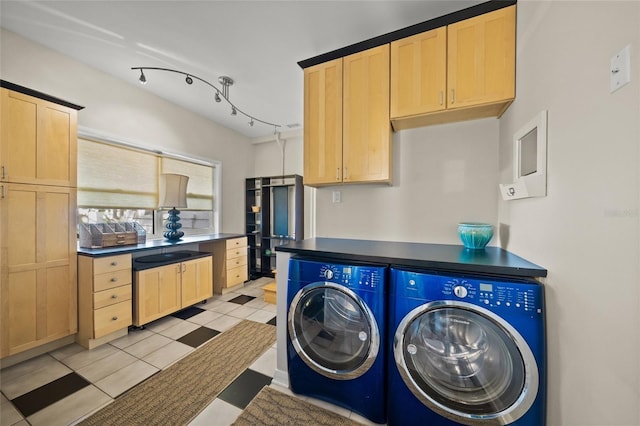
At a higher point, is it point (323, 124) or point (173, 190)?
point (323, 124)

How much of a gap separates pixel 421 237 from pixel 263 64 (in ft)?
7.68

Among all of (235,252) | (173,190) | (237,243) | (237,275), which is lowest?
(237,275)

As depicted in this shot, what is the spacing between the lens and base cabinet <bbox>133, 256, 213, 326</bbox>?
7.82ft

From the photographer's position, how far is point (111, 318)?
7.16 ft

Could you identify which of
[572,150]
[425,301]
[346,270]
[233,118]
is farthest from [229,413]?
[233,118]

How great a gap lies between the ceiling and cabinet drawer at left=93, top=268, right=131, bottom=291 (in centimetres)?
216

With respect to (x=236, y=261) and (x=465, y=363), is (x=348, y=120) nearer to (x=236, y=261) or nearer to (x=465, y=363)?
(x=465, y=363)

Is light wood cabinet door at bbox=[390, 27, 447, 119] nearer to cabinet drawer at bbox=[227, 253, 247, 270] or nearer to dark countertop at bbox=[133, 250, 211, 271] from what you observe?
dark countertop at bbox=[133, 250, 211, 271]

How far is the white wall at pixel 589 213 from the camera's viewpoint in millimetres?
640

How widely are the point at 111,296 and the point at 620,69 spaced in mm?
3441

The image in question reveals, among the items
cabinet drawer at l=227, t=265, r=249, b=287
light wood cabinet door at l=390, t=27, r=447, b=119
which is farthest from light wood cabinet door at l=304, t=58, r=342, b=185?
cabinet drawer at l=227, t=265, r=249, b=287

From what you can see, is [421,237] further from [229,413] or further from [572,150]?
[229,413]

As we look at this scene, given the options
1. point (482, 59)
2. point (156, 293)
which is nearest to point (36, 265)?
point (156, 293)

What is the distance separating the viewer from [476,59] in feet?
4.99
